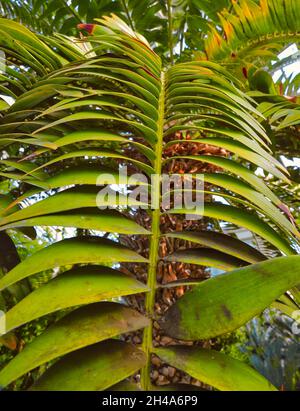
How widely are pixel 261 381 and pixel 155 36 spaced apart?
5.33ft

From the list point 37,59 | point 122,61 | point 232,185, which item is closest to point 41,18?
point 37,59

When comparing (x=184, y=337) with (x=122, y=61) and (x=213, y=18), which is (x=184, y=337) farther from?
(x=213, y=18)

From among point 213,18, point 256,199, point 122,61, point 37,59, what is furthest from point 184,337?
point 213,18

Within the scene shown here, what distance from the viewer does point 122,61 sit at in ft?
2.13

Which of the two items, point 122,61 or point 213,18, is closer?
point 122,61

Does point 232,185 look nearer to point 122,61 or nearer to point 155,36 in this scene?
point 122,61

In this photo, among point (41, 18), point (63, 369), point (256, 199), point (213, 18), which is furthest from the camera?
point (41, 18)

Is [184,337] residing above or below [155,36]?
below

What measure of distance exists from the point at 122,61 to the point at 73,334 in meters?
0.45

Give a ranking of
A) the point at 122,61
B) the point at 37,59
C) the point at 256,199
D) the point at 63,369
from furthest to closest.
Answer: the point at 37,59
the point at 122,61
the point at 256,199
the point at 63,369

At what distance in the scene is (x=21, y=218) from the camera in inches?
16.7

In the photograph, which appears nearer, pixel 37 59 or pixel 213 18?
pixel 37 59
